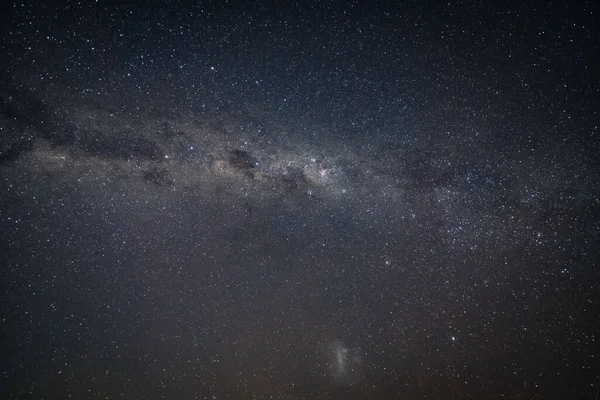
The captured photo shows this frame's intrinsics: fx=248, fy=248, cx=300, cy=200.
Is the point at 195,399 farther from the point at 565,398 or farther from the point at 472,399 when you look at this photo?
the point at 565,398

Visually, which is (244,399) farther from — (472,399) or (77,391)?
(472,399)

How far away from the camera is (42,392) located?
8.62 meters

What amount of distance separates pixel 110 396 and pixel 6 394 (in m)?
4.32

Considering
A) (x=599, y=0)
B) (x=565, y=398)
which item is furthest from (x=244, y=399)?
(x=599, y=0)

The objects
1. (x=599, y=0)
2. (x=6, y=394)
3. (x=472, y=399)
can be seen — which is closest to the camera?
(x=599, y=0)

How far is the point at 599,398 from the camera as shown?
8.13 meters

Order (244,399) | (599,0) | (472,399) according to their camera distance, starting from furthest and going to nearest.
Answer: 1. (244,399)
2. (472,399)
3. (599,0)

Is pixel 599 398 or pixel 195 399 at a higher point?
pixel 195 399

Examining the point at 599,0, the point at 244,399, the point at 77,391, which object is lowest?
the point at 244,399

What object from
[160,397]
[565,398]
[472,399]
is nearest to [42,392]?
[160,397]

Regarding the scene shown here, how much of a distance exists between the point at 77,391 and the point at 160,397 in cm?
269

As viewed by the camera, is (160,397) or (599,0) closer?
(599,0)

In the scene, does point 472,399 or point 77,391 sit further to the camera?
point 77,391

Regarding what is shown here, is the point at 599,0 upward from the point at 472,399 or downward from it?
upward
